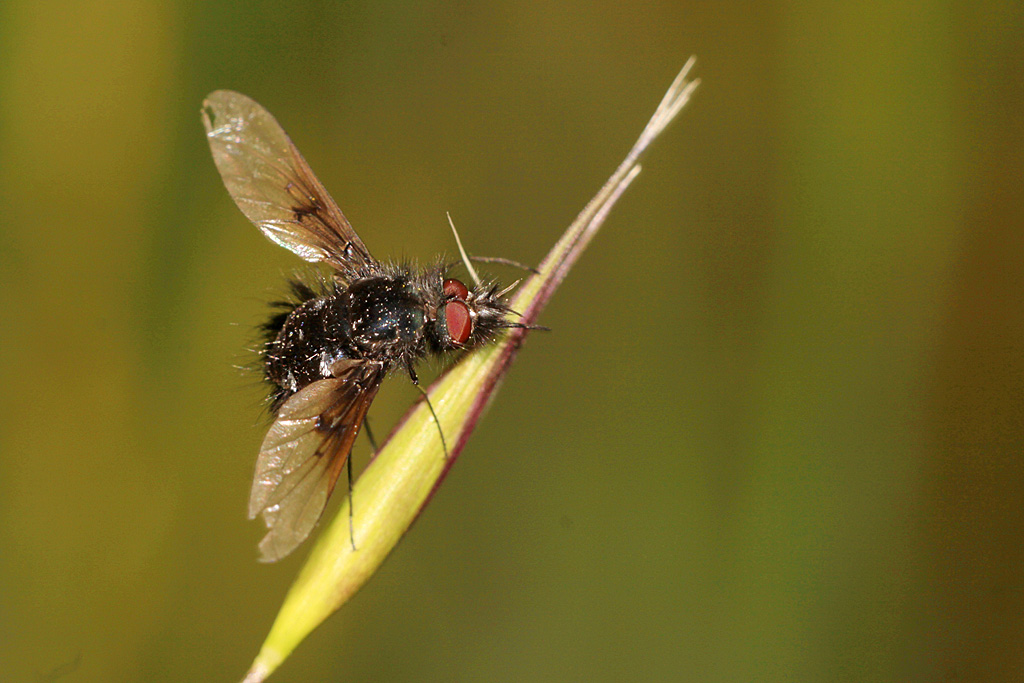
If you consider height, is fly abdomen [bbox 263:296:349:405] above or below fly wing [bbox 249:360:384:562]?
above

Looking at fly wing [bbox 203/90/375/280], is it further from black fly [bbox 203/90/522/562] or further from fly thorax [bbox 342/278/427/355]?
fly thorax [bbox 342/278/427/355]

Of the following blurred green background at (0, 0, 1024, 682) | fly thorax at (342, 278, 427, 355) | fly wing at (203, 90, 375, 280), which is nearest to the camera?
fly thorax at (342, 278, 427, 355)

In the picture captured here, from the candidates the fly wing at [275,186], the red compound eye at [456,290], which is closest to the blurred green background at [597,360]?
the fly wing at [275,186]

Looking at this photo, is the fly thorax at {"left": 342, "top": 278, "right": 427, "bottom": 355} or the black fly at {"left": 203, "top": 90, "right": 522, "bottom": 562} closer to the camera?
the black fly at {"left": 203, "top": 90, "right": 522, "bottom": 562}

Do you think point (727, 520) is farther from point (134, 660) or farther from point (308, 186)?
point (134, 660)

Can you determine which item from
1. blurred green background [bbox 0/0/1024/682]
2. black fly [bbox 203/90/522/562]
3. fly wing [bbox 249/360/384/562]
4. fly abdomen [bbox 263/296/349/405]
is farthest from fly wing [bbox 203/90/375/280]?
blurred green background [bbox 0/0/1024/682]

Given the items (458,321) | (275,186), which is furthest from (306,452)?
(275,186)

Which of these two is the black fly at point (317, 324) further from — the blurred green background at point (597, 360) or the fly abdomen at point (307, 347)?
the blurred green background at point (597, 360)

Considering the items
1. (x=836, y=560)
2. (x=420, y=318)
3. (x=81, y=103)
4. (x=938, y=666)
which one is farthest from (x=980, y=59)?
(x=81, y=103)
